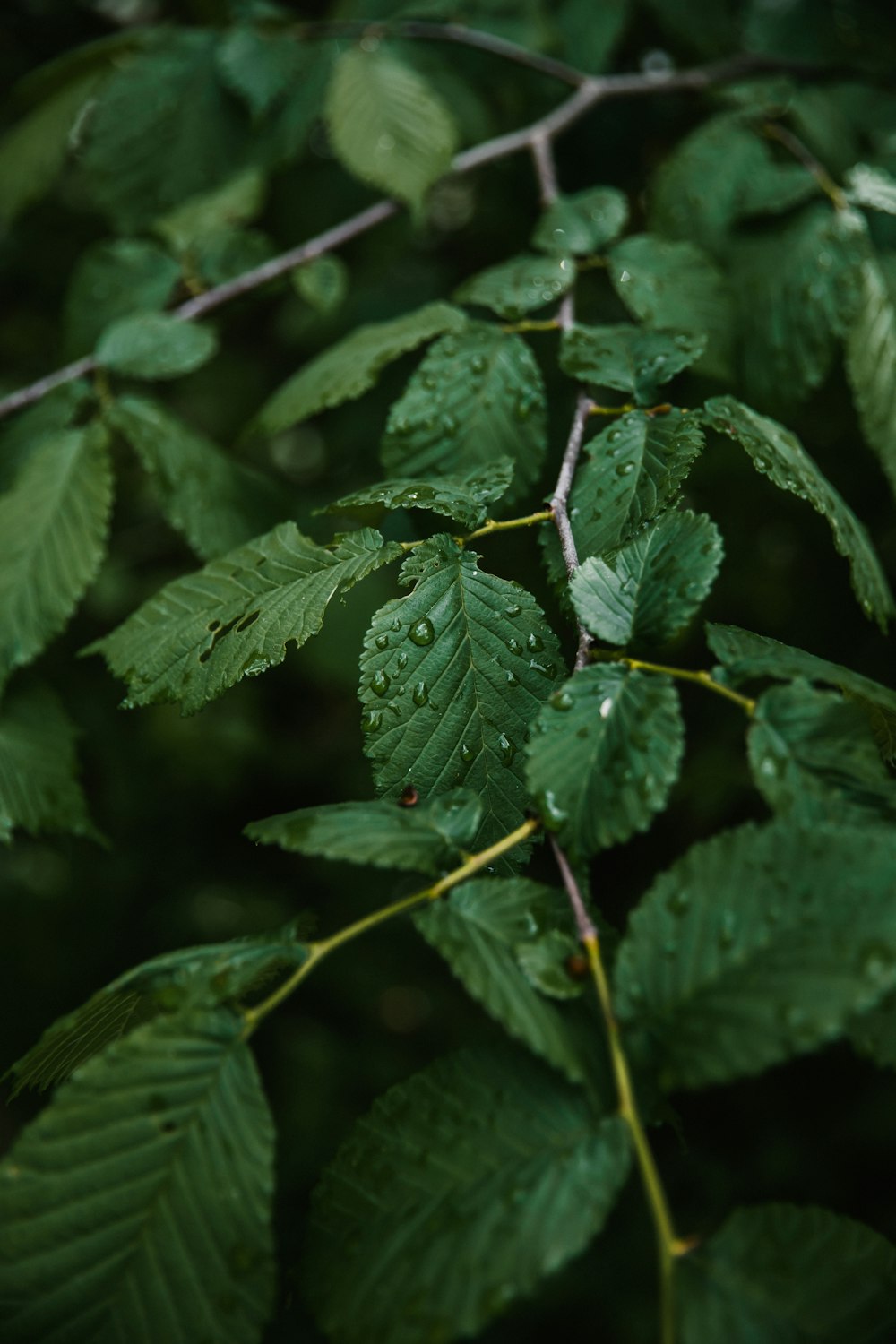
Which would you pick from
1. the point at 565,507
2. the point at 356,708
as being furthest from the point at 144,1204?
the point at 356,708

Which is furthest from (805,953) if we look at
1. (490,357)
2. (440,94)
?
(440,94)

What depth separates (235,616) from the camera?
2.59 feet

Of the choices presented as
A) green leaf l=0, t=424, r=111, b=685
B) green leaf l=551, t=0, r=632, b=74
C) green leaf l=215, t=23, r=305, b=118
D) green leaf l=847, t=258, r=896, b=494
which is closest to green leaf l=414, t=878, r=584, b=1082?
green leaf l=0, t=424, r=111, b=685

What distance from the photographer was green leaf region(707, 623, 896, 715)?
66 cm

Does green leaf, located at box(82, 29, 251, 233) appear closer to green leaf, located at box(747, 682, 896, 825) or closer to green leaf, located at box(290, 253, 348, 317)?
green leaf, located at box(290, 253, 348, 317)

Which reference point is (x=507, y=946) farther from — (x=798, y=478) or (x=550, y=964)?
(x=798, y=478)

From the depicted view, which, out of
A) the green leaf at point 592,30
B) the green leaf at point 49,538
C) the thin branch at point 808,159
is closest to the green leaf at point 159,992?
the green leaf at point 49,538

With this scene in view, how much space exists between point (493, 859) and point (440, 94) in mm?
1347

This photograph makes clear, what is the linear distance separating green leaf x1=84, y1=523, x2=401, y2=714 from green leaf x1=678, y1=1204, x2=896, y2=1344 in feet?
1.62

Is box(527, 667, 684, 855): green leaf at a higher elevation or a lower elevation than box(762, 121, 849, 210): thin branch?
lower

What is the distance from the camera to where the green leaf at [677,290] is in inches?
42.6

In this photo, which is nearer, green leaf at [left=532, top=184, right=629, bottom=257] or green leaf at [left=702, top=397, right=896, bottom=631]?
green leaf at [left=702, top=397, right=896, bottom=631]

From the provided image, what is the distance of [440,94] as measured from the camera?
1.51 meters

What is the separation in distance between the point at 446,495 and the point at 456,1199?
1.73 feet
